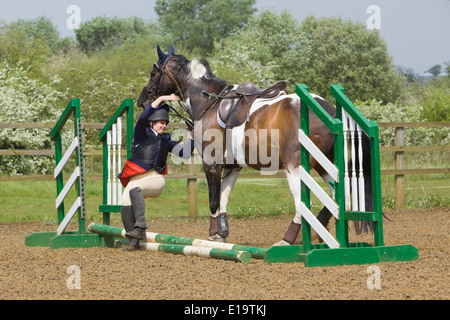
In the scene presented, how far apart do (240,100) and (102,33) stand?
6368cm

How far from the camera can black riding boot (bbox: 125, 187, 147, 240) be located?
265 inches

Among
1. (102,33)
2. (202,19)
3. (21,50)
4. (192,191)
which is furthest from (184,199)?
(202,19)

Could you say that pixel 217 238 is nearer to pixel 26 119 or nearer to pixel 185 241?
pixel 185 241

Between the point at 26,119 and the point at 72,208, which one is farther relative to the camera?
the point at 26,119

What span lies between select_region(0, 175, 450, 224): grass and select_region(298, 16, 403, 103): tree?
2969cm

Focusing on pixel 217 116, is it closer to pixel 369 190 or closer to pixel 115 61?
pixel 369 190

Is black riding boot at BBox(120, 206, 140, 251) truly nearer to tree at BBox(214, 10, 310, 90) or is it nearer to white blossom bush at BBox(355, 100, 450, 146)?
white blossom bush at BBox(355, 100, 450, 146)

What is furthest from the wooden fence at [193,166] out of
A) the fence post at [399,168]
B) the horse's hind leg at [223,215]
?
the horse's hind leg at [223,215]

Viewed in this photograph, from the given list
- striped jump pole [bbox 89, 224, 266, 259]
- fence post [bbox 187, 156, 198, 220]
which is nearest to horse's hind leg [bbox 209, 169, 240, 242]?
striped jump pole [bbox 89, 224, 266, 259]

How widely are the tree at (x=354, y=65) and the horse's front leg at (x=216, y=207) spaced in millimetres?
41377

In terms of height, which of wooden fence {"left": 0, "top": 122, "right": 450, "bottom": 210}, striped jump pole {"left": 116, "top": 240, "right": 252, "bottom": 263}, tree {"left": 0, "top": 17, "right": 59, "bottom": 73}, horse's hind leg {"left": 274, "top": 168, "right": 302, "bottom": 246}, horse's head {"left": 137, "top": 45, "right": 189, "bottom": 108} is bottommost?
striped jump pole {"left": 116, "top": 240, "right": 252, "bottom": 263}

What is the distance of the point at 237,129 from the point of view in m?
6.77

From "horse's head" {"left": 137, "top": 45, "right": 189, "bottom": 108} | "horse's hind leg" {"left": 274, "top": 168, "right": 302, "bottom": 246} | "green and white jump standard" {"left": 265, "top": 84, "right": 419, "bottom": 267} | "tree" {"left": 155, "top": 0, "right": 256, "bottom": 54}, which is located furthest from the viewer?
"tree" {"left": 155, "top": 0, "right": 256, "bottom": 54}

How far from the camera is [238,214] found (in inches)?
437
